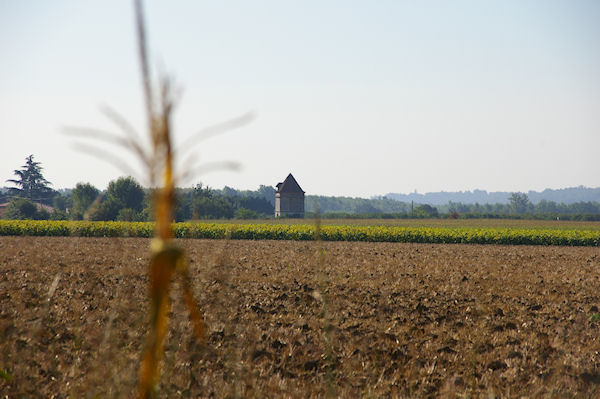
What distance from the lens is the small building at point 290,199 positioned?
10025 centimetres

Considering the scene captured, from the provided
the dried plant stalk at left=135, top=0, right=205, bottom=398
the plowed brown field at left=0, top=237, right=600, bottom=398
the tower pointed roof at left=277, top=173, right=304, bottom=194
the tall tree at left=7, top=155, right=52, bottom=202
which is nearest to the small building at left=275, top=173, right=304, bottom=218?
the tower pointed roof at left=277, top=173, right=304, bottom=194

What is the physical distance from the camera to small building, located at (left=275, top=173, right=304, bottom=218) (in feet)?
329

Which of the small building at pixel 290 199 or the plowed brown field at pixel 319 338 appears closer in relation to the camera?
the plowed brown field at pixel 319 338

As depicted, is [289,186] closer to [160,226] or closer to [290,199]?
[290,199]

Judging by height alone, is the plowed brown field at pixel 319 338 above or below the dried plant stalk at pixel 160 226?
below

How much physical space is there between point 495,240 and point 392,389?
114 ft

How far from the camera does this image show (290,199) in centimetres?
10081

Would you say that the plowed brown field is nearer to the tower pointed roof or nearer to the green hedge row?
the green hedge row

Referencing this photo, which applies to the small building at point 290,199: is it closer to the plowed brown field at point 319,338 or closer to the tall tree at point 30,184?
the tall tree at point 30,184

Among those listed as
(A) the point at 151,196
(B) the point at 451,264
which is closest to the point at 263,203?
(B) the point at 451,264

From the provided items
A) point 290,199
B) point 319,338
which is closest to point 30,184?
point 290,199

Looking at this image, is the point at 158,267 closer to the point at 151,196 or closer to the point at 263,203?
the point at 151,196

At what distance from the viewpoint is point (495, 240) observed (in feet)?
125

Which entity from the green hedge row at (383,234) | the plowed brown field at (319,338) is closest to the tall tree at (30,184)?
the green hedge row at (383,234)
